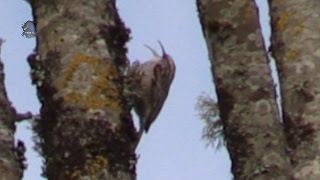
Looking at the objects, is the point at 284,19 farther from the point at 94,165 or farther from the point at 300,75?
the point at 94,165

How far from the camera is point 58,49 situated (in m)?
2.94

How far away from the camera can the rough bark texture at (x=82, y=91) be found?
8.98 ft

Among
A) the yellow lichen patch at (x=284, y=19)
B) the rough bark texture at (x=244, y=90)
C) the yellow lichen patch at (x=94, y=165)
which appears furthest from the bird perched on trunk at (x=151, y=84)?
the yellow lichen patch at (x=94, y=165)

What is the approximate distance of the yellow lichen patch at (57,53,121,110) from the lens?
2.81 m

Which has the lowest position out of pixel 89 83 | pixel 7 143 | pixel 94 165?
pixel 94 165

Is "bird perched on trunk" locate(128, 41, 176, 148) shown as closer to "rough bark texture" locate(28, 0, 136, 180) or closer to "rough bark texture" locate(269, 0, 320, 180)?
"rough bark texture" locate(28, 0, 136, 180)

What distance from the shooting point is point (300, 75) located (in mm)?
3395

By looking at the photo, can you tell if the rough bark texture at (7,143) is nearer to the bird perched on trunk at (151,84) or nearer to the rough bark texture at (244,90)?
the bird perched on trunk at (151,84)

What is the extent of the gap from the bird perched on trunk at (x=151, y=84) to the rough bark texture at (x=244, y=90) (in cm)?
22

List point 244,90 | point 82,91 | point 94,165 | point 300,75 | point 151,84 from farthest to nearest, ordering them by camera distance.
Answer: point 244,90, point 151,84, point 300,75, point 82,91, point 94,165

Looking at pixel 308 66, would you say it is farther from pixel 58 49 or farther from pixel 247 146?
pixel 58 49

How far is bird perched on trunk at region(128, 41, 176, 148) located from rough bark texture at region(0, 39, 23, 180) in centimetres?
51

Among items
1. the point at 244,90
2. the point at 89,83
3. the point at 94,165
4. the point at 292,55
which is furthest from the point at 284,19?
the point at 94,165

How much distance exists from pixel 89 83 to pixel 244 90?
0.99 metres
